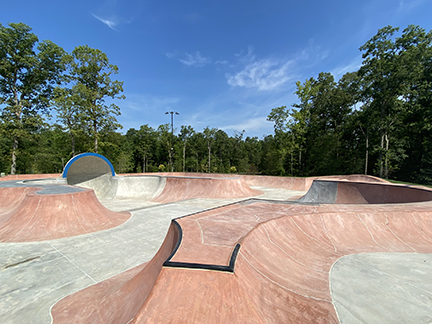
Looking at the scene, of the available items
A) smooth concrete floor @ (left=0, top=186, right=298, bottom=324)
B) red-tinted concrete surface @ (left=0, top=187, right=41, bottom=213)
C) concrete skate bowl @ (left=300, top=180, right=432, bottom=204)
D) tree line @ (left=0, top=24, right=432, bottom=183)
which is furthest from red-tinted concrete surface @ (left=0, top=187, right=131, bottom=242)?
tree line @ (left=0, top=24, right=432, bottom=183)

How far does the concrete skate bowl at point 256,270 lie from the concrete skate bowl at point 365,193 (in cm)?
289

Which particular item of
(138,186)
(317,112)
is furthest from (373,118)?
(138,186)

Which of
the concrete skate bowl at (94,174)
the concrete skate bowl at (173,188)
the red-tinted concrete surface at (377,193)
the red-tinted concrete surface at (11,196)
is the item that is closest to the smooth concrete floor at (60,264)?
the red-tinted concrete surface at (11,196)

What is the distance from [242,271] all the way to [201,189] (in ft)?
37.0

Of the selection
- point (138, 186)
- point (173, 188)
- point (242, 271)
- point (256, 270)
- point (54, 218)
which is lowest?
point (138, 186)

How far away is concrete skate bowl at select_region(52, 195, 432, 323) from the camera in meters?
1.91

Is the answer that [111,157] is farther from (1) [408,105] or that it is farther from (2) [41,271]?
(1) [408,105]

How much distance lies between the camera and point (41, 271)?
3953 millimetres

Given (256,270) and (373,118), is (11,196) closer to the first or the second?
(256,270)

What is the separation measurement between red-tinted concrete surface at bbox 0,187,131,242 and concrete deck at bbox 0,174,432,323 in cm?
22

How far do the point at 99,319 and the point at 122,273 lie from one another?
5.22 feet

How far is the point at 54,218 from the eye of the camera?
6.35 meters

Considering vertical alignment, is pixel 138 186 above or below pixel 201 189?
below

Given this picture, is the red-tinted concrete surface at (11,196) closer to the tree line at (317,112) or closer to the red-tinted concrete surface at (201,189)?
the red-tinted concrete surface at (201,189)
